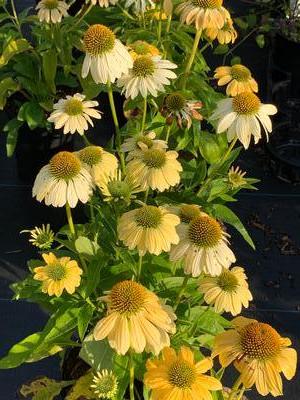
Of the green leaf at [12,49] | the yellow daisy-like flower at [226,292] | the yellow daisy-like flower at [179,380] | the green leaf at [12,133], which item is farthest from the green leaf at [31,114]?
the yellow daisy-like flower at [179,380]

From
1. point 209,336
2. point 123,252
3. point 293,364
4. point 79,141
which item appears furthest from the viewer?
point 79,141

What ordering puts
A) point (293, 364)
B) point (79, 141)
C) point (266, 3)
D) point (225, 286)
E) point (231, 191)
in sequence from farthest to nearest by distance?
point (266, 3)
point (79, 141)
point (231, 191)
point (225, 286)
point (293, 364)

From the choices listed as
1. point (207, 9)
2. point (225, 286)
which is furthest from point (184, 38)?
point (225, 286)

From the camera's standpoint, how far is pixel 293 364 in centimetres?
95

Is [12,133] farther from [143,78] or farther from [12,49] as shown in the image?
[143,78]

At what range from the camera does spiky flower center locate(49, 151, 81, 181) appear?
110 centimetres

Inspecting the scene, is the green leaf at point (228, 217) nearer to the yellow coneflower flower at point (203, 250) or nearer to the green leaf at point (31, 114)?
the yellow coneflower flower at point (203, 250)

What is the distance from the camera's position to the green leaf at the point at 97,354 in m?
1.17

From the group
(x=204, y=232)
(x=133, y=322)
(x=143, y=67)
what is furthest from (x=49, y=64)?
(x=133, y=322)

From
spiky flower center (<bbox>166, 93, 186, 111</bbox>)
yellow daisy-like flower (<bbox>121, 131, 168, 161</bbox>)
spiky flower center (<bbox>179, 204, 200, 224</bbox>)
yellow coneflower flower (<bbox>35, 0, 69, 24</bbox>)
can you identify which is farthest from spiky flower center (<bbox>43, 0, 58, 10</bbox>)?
spiky flower center (<bbox>179, 204, 200, 224</bbox>)

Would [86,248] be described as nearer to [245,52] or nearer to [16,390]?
[16,390]

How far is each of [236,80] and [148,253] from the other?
473 millimetres

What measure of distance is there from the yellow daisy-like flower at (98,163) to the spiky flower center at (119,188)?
2 cm

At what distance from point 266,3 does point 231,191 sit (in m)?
1.72
